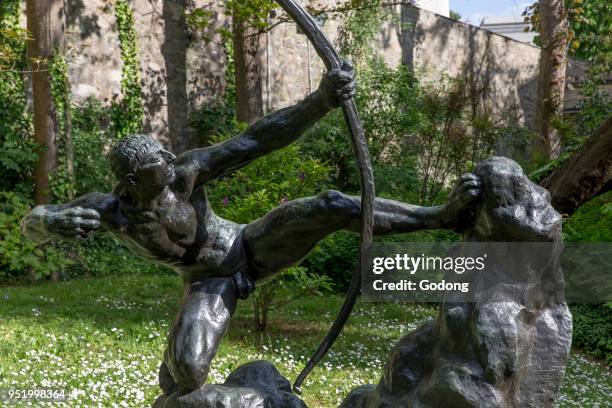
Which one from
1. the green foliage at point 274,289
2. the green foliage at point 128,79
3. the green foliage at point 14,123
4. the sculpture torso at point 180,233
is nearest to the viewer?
the sculpture torso at point 180,233

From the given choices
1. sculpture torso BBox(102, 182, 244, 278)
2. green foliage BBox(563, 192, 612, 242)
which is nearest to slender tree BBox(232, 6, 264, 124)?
green foliage BBox(563, 192, 612, 242)

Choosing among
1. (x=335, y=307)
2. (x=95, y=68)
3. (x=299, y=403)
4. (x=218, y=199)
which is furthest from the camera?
(x=95, y=68)

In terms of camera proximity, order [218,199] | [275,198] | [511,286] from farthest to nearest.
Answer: [218,199] < [275,198] < [511,286]

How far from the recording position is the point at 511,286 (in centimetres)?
269

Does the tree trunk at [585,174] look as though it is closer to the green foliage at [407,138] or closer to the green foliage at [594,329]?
the green foliage at [594,329]

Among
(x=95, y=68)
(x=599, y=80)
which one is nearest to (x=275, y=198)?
(x=95, y=68)

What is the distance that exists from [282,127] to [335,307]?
5.10 metres

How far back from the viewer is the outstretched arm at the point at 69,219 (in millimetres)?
2832

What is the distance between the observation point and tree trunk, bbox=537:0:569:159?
10.3 meters

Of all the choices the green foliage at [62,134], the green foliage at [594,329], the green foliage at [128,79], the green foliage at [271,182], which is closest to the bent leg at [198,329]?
the green foliage at [271,182]

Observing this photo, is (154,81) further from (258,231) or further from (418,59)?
(258,231)

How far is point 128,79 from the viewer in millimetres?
10742

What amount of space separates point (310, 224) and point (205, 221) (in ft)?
1.59

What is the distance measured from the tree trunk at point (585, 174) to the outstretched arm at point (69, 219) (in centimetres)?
408
